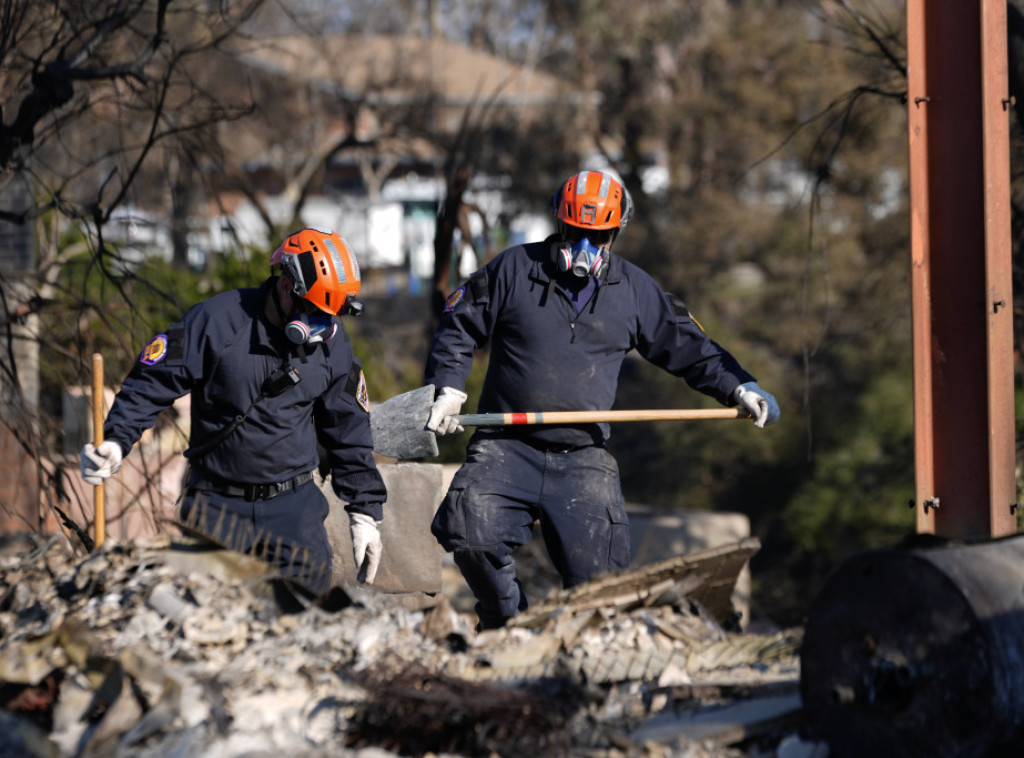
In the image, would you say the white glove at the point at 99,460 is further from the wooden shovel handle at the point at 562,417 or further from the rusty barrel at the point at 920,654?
the rusty barrel at the point at 920,654

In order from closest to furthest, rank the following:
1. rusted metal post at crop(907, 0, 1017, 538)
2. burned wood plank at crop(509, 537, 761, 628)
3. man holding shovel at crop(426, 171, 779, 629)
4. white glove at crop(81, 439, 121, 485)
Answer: burned wood plank at crop(509, 537, 761, 628) → white glove at crop(81, 439, 121, 485) → rusted metal post at crop(907, 0, 1017, 538) → man holding shovel at crop(426, 171, 779, 629)

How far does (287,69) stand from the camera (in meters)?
26.5

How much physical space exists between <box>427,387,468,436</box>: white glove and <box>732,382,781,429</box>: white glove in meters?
1.27

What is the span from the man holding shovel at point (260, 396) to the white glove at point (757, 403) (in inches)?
70.7

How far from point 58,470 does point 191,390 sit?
5.79 feet

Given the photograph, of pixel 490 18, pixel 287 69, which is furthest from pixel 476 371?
pixel 490 18

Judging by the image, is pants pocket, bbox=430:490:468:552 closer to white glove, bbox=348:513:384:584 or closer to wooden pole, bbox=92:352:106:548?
white glove, bbox=348:513:384:584

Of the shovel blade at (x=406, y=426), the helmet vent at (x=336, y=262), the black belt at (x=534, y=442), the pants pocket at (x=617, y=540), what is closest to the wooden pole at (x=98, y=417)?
the helmet vent at (x=336, y=262)

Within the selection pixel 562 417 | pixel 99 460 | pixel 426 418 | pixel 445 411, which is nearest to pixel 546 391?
pixel 562 417

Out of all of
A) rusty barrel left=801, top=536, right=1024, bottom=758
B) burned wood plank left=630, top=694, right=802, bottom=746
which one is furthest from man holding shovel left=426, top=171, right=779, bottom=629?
rusty barrel left=801, top=536, right=1024, bottom=758

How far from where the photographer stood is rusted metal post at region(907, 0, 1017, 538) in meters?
4.94

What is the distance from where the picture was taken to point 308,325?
4637mm

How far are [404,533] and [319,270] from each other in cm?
187

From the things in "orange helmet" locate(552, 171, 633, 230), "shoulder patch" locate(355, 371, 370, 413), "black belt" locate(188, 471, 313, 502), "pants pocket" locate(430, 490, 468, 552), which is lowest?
"pants pocket" locate(430, 490, 468, 552)
